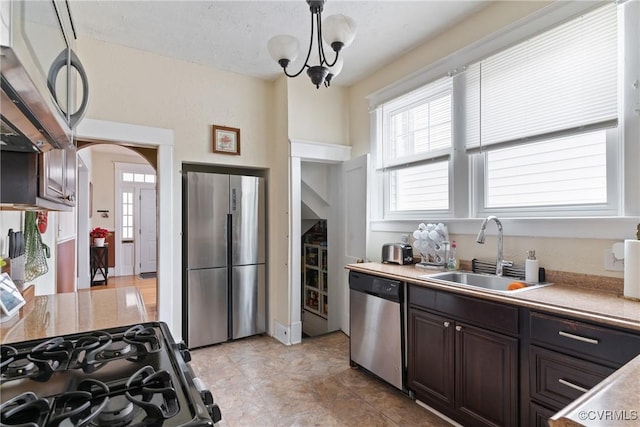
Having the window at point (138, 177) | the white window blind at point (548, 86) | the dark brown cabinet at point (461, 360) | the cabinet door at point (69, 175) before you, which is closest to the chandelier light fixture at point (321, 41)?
the cabinet door at point (69, 175)

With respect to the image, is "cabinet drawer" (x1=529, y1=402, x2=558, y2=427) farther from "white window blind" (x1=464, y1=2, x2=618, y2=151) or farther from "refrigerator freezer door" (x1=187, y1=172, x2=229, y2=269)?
"refrigerator freezer door" (x1=187, y1=172, x2=229, y2=269)

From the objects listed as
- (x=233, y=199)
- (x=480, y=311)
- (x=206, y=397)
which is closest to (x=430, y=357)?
(x=480, y=311)

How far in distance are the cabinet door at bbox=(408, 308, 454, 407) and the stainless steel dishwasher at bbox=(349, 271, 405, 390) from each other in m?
0.10

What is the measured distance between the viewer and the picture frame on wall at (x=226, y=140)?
11.1 ft

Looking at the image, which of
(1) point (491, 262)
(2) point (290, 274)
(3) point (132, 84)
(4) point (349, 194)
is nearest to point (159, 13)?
(3) point (132, 84)

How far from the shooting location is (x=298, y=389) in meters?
2.50

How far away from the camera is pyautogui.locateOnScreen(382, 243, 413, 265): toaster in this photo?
2.87 m

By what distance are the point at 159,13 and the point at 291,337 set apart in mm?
3059

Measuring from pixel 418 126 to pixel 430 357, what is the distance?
6.45ft

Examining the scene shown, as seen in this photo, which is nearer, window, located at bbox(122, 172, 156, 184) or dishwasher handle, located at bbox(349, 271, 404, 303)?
dishwasher handle, located at bbox(349, 271, 404, 303)

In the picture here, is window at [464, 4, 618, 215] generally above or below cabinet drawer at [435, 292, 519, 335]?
above

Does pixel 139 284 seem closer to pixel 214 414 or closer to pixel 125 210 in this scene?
pixel 125 210

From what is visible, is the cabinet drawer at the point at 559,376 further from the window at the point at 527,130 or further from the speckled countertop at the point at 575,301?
the window at the point at 527,130

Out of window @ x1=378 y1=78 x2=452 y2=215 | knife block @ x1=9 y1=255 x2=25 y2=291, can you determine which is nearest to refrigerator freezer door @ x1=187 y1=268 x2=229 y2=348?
knife block @ x1=9 y1=255 x2=25 y2=291
